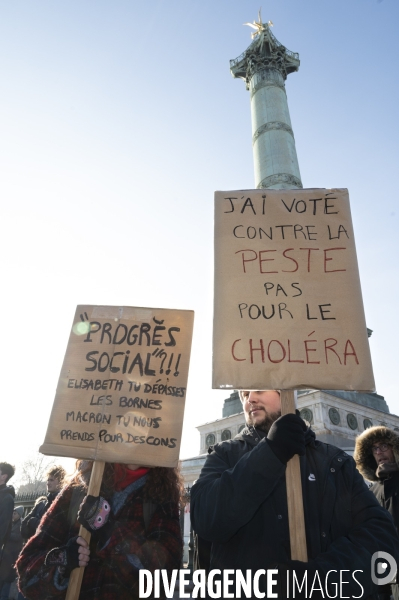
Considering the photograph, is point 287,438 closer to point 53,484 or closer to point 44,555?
point 44,555

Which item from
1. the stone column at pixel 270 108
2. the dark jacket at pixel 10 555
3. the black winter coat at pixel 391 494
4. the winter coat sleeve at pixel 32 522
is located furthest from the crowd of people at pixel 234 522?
the stone column at pixel 270 108

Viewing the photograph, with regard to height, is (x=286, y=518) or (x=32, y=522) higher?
(x=32, y=522)

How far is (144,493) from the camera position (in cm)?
223

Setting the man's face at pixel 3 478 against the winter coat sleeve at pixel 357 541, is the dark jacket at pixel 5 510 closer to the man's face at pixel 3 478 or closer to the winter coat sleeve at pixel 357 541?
the man's face at pixel 3 478

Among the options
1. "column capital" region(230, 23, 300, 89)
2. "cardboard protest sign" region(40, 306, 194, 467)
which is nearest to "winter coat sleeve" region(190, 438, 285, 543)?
"cardboard protest sign" region(40, 306, 194, 467)

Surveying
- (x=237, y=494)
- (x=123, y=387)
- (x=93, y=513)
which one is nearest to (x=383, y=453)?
(x=237, y=494)

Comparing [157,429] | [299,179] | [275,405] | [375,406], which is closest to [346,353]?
[275,405]

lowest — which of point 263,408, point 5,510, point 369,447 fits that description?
point 5,510

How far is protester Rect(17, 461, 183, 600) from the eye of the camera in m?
1.98

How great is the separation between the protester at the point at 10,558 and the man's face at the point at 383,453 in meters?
5.00

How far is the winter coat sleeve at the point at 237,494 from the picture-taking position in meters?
1.77

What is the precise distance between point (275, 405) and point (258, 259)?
82 cm

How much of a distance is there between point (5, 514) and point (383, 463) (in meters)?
4.08

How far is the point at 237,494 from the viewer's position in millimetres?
1778
